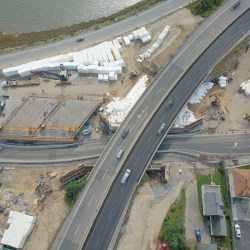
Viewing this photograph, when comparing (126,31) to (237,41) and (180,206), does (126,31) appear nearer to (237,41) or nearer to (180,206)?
(237,41)

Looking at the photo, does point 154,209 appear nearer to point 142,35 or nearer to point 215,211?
point 215,211

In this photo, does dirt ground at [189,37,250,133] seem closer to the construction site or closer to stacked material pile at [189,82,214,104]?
the construction site

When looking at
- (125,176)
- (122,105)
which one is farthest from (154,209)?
(122,105)

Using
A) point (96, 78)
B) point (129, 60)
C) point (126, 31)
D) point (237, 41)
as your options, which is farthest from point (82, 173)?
point (237, 41)

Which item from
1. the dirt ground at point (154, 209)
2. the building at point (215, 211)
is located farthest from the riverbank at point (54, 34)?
the building at point (215, 211)

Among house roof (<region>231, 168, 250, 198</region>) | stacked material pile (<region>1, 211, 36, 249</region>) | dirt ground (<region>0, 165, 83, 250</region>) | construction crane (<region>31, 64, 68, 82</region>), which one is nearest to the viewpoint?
house roof (<region>231, 168, 250, 198</region>)

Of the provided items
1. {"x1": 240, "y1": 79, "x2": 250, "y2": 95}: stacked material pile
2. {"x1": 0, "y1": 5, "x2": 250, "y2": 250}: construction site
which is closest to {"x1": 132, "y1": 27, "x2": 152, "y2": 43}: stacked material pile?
{"x1": 0, "y1": 5, "x2": 250, "y2": 250}: construction site

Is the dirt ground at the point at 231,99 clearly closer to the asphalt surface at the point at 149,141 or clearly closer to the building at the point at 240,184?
the asphalt surface at the point at 149,141
